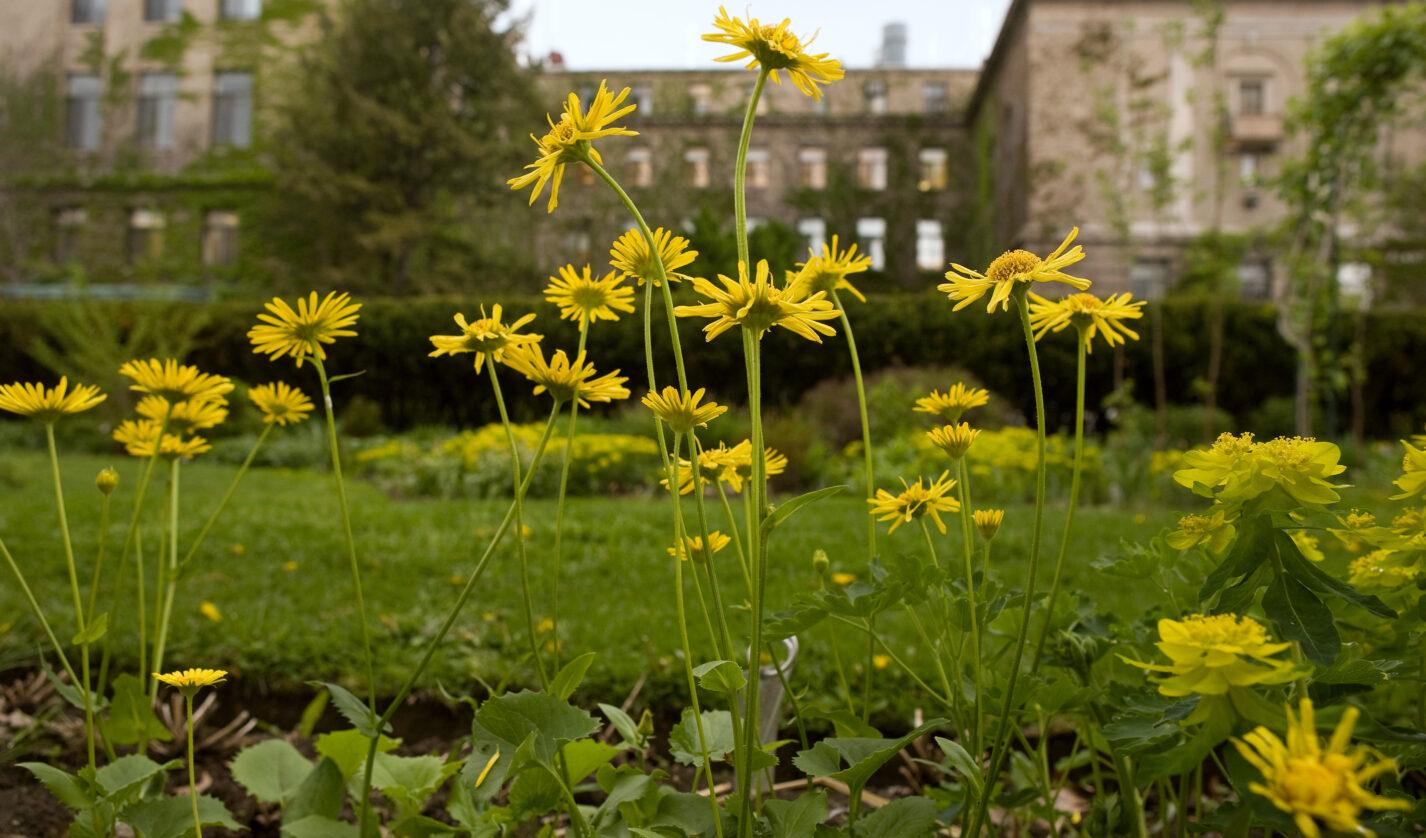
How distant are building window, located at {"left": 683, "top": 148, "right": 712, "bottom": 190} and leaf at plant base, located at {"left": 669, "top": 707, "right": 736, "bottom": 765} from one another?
16383 millimetres

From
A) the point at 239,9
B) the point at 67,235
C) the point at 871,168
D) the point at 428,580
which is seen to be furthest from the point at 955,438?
the point at 67,235

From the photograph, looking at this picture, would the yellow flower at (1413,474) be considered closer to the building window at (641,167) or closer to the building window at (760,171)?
the building window at (641,167)

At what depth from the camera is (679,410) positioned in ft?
2.07

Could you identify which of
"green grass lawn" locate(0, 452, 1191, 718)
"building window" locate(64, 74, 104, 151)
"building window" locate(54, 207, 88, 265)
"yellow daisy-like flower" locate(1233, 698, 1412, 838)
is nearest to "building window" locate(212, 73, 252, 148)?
"building window" locate(64, 74, 104, 151)

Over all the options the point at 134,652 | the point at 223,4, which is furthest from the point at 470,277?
the point at 134,652

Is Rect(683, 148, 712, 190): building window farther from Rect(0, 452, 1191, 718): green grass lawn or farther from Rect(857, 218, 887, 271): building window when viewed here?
Rect(0, 452, 1191, 718): green grass lawn

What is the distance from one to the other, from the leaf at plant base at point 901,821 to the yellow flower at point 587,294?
1.46 feet

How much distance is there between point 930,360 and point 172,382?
7.77m

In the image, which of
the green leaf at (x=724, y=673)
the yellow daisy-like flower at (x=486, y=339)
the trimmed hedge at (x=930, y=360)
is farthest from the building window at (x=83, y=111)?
the green leaf at (x=724, y=673)

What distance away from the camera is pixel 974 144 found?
19.2 meters

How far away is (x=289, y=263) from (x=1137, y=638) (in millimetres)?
17476

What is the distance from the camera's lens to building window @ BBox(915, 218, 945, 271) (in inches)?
758

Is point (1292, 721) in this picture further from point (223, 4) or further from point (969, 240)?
point (223, 4)

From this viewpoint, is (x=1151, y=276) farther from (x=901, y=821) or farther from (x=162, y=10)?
(x=162, y=10)
